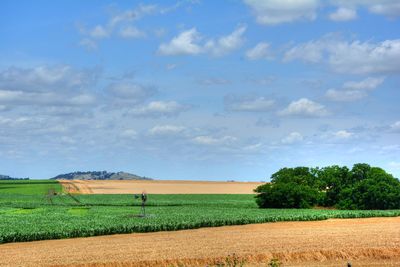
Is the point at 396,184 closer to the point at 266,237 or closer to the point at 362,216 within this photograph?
the point at 362,216

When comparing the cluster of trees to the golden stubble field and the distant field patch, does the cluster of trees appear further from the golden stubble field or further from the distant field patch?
the distant field patch

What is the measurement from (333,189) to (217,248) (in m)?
47.4

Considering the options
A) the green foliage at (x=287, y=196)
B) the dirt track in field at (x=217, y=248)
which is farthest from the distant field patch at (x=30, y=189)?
the dirt track in field at (x=217, y=248)

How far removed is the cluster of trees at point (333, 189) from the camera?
77.4 meters

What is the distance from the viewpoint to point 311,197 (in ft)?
263

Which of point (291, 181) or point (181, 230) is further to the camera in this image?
point (291, 181)

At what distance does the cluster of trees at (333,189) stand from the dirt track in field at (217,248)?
27417 millimetres

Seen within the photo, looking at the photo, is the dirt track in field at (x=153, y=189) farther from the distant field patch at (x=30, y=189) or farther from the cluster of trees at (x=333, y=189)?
the cluster of trees at (x=333, y=189)

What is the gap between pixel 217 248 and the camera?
127 feet

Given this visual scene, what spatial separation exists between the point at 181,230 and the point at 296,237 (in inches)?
420

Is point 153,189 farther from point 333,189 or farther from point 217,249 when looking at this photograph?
point 217,249

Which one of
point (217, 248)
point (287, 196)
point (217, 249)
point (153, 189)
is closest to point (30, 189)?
point (153, 189)

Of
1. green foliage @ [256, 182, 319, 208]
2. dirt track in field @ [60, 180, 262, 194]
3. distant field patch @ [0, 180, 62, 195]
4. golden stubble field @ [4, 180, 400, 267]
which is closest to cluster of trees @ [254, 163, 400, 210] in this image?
green foliage @ [256, 182, 319, 208]

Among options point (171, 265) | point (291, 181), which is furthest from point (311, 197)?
point (171, 265)
